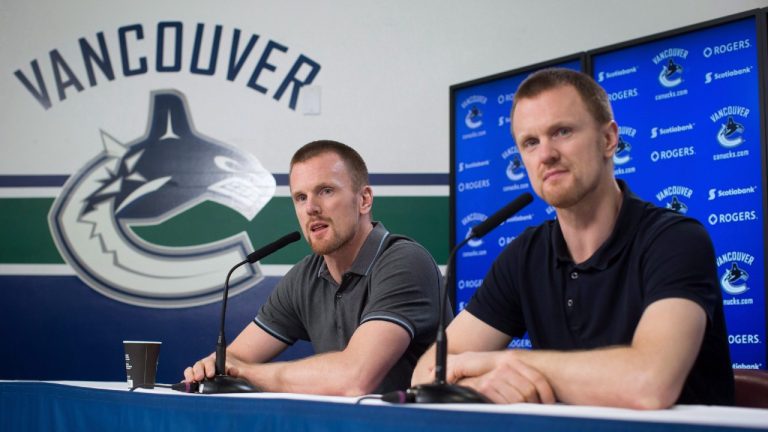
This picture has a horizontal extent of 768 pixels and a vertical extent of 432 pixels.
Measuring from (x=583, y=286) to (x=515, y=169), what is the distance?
1.77m

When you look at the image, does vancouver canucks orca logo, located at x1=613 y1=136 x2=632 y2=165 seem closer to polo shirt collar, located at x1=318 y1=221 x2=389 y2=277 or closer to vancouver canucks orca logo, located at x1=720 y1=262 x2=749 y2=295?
vancouver canucks orca logo, located at x1=720 y1=262 x2=749 y2=295

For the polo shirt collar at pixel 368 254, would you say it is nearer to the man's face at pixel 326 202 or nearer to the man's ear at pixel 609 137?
the man's face at pixel 326 202

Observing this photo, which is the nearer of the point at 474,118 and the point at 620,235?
the point at 620,235

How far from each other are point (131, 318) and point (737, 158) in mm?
2759

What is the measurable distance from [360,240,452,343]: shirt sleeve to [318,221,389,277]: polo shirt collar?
0.03 meters

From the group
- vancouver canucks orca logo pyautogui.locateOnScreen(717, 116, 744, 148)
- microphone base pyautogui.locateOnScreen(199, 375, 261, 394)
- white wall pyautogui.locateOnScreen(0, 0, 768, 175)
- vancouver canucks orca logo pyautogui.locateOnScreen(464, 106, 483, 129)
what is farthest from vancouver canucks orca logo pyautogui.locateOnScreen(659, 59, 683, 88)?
microphone base pyautogui.locateOnScreen(199, 375, 261, 394)

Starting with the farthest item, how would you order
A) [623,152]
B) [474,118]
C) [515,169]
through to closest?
1. [474,118]
2. [515,169]
3. [623,152]

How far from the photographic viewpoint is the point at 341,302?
235 cm

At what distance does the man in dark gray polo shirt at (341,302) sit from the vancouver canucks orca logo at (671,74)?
3.94 feet

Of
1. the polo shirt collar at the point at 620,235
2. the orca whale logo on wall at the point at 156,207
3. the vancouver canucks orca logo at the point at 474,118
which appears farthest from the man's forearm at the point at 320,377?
the orca whale logo on wall at the point at 156,207

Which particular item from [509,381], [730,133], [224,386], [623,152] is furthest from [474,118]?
[509,381]

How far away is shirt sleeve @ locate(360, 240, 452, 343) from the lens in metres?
2.13

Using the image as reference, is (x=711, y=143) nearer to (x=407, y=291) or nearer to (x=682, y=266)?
(x=407, y=291)

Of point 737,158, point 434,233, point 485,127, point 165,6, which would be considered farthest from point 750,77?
point 165,6
